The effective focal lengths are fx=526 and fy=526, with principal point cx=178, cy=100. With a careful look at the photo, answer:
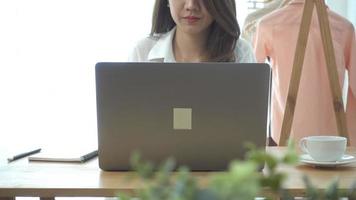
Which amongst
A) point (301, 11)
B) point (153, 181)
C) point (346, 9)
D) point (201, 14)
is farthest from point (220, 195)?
point (346, 9)

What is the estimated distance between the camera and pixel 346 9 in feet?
9.42

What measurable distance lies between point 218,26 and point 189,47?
144 mm

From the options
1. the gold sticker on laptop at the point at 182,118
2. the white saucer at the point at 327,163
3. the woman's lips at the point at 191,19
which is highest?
the woman's lips at the point at 191,19

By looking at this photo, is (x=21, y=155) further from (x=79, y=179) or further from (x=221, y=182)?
(x=221, y=182)

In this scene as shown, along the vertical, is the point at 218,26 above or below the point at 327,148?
above

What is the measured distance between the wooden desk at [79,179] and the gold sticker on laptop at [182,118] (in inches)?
4.6

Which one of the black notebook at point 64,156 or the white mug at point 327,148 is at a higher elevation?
the white mug at point 327,148

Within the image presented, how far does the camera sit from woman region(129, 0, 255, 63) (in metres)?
1.75

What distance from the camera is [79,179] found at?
115 cm

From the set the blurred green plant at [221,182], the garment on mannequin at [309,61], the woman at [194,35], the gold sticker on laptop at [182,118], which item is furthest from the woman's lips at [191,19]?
the blurred green plant at [221,182]

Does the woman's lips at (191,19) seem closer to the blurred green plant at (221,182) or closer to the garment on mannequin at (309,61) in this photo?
the garment on mannequin at (309,61)

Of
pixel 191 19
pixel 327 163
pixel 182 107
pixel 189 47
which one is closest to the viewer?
pixel 182 107

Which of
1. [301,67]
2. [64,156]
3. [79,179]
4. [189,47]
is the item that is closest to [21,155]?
[64,156]

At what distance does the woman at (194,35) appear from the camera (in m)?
1.75
